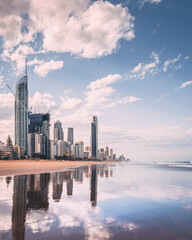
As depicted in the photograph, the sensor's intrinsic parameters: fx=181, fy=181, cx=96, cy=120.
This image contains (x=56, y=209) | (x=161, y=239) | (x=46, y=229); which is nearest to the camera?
(x=161, y=239)

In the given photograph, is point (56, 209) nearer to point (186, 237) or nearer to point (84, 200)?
point (84, 200)

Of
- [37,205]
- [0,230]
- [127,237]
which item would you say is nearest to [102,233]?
[127,237]

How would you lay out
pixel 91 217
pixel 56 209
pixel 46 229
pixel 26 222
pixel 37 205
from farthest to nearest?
pixel 37 205
pixel 56 209
pixel 91 217
pixel 26 222
pixel 46 229

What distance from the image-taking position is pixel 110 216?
9.24 metres

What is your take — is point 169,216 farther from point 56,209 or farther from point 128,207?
point 56,209

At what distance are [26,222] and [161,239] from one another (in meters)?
5.55

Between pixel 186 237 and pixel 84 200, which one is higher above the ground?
pixel 186 237

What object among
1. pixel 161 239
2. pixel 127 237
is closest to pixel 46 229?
pixel 127 237

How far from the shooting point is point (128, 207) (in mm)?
11375

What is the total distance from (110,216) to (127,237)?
9.30ft

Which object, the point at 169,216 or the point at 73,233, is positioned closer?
the point at 73,233

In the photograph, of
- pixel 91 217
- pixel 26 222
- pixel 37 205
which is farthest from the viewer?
pixel 37 205

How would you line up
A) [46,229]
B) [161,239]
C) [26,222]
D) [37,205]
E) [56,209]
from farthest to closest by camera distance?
[37,205] → [56,209] → [26,222] → [46,229] → [161,239]

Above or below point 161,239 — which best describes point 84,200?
below
